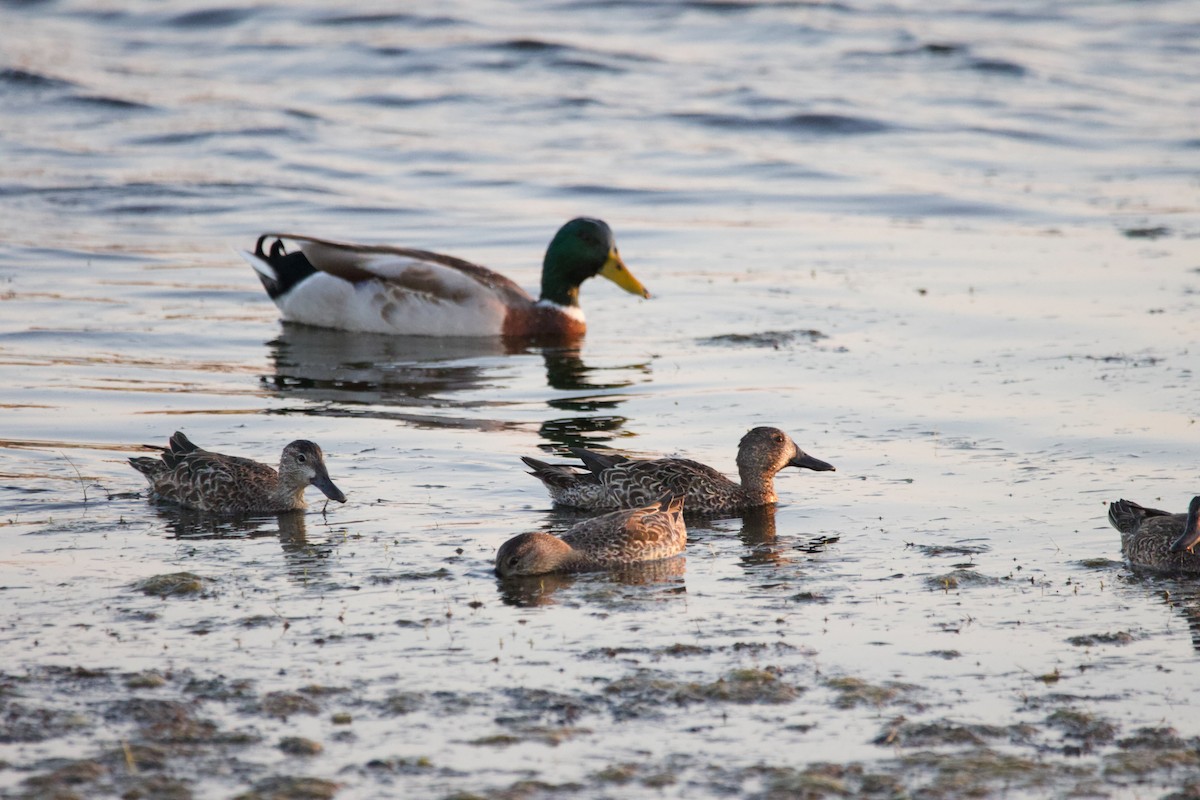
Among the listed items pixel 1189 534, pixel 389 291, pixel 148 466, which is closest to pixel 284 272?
pixel 389 291

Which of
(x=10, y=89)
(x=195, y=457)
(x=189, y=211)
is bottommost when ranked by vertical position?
(x=195, y=457)

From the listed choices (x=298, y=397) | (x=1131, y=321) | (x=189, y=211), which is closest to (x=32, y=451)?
(x=298, y=397)

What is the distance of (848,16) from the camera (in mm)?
36156

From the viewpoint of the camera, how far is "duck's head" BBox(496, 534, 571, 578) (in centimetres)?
798

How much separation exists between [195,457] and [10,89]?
21172 mm

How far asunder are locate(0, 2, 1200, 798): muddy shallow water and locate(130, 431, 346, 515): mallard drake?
7.6 inches

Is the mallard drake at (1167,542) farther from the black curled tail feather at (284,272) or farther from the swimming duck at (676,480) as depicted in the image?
the black curled tail feather at (284,272)

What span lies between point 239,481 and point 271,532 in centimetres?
52

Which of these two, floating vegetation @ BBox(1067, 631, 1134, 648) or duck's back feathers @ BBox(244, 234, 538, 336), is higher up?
duck's back feathers @ BBox(244, 234, 538, 336)

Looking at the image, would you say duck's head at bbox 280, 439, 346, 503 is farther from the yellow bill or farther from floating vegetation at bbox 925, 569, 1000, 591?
the yellow bill

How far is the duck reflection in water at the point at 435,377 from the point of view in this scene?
12109 millimetres

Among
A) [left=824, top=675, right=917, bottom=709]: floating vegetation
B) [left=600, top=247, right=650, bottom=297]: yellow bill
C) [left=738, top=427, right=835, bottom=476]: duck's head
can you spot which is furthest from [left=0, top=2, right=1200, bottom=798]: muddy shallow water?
[left=600, top=247, right=650, bottom=297]: yellow bill

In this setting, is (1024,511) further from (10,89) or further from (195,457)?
(10,89)

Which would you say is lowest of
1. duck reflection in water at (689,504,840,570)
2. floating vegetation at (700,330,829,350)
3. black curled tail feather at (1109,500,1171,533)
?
duck reflection in water at (689,504,840,570)
